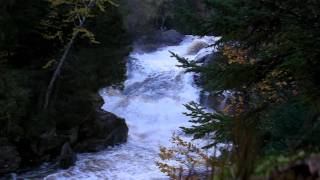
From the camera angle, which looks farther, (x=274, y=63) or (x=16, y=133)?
(x=16, y=133)

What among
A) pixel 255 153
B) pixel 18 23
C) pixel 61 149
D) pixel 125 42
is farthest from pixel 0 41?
pixel 255 153

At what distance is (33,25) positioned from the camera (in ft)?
61.6

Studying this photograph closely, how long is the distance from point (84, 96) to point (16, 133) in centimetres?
397

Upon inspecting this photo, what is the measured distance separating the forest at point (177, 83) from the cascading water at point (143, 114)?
0.50ft

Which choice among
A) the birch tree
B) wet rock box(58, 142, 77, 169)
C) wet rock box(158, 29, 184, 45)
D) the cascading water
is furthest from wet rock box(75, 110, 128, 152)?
wet rock box(158, 29, 184, 45)

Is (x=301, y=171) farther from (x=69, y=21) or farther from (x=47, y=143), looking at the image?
(x=69, y=21)

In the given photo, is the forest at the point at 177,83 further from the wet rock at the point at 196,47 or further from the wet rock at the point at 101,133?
the wet rock at the point at 196,47

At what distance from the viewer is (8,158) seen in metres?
16.1

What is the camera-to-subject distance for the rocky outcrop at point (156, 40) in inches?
1421

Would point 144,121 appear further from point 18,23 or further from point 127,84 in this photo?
point 18,23

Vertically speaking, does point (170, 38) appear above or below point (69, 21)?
above

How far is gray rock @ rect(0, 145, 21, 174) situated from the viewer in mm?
15867

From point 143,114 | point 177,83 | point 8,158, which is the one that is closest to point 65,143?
point 8,158

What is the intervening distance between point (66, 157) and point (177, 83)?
1172 cm
